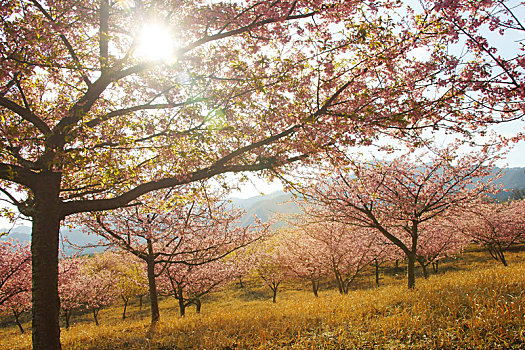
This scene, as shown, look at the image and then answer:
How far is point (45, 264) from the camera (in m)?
5.95

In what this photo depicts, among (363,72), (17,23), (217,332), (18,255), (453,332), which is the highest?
(17,23)

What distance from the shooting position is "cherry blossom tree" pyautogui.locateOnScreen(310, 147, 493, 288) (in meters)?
11.1

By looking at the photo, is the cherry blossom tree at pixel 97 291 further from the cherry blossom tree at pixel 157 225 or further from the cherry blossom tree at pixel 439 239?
the cherry blossom tree at pixel 439 239

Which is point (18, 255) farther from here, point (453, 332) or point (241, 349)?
point (453, 332)

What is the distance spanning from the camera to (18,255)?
1942cm

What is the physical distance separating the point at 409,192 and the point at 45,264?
13071mm

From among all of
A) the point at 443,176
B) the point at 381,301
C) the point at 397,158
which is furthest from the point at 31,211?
the point at 443,176

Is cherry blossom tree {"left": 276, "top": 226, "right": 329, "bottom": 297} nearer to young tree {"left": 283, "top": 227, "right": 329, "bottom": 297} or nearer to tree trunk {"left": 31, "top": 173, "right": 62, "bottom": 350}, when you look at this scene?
young tree {"left": 283, "top": 227, "right": 329, "bottom": 297}

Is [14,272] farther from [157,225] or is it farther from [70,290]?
[70,290]

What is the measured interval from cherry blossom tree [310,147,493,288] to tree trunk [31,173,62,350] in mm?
9212

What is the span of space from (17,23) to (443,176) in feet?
48.8

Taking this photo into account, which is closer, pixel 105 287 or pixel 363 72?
pixel 363 72

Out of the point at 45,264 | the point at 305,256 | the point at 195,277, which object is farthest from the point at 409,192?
the point at 305,256

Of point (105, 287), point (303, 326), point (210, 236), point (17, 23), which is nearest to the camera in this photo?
point (17, 23)
